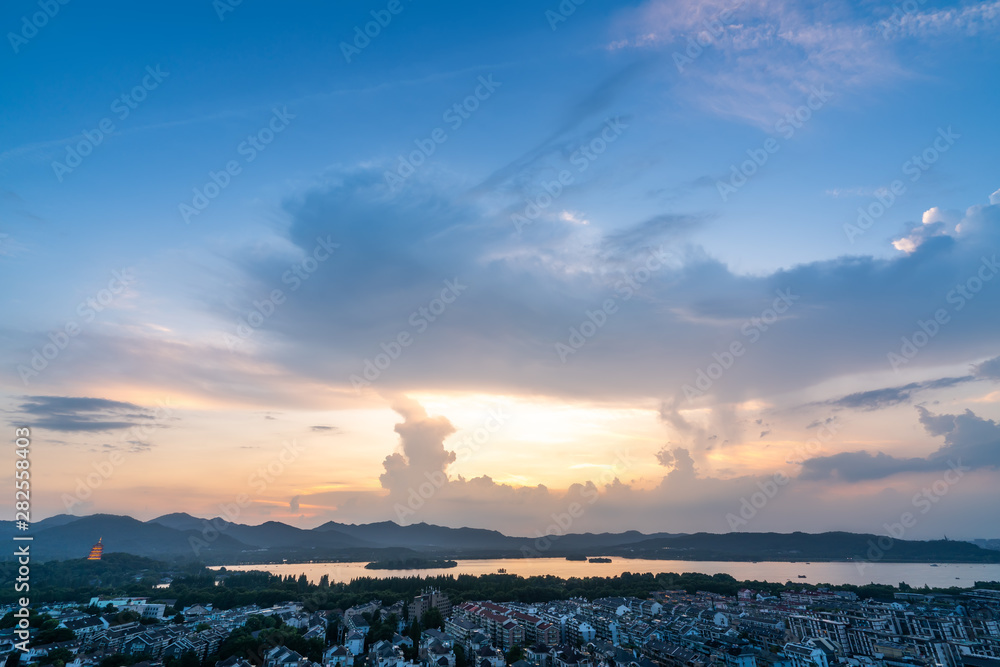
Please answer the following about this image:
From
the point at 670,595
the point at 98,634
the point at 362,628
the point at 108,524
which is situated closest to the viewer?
the point at 98,634

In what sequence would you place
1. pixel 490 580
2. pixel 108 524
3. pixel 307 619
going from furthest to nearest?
pixel 108 524, pixel 490 580, pixel 307 619

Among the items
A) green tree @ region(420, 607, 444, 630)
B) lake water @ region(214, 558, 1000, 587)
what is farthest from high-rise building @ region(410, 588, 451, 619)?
lake water @ region(214, 558, 1000, 587)

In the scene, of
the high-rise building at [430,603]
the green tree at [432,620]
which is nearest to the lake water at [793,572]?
the high-rise building at [430,603]

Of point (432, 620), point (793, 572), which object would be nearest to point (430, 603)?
point (432, 620)

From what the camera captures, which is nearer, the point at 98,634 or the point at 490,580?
the point at 98,634

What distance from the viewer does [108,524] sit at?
135 metres

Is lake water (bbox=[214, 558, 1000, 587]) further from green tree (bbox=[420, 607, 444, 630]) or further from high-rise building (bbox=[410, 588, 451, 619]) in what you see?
green tree (bbox=[420, 607, 444, 630])

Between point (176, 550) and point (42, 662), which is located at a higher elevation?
point (42, 662)

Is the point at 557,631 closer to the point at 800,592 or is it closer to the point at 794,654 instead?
the point at 794,654

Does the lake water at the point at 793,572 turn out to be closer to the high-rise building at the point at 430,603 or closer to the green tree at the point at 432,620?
the high-rise building at the point at 430,603

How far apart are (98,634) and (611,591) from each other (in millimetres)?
31719

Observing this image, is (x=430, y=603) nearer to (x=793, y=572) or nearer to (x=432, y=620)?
(x=432, y=620)

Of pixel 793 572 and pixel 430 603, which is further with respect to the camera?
pixel 793 572

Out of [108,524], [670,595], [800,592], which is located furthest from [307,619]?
[108,524]
